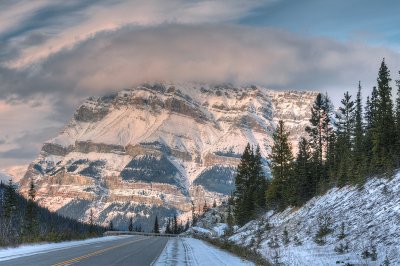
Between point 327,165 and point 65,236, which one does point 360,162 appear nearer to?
point 327,165

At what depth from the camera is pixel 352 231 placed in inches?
1164

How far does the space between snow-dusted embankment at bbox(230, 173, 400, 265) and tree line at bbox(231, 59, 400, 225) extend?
2239 mm

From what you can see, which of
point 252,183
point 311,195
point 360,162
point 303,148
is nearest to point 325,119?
point 252,183

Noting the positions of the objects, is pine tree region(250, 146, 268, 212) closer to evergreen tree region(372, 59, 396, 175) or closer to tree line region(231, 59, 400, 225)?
tree line region(231, 59, 400, 225)

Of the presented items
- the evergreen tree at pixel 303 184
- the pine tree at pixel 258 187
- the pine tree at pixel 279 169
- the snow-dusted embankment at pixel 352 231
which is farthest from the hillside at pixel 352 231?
the pine tree at pixel 258 187

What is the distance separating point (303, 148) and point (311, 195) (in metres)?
12.8

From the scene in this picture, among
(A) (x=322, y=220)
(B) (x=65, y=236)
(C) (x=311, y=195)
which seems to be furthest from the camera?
(C) (x=311, y=195)

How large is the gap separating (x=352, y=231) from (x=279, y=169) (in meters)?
48.5

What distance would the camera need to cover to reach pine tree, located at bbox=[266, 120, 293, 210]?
2884 inches

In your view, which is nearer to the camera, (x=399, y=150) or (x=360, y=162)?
(x=399, y=150)

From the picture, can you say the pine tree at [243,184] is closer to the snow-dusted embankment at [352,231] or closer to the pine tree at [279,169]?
the pine tree at [279,169]

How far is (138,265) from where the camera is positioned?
2520 cm

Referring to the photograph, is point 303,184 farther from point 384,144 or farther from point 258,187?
point 258,187

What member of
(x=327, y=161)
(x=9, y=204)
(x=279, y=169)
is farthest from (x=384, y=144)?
(x=9, y=204)
